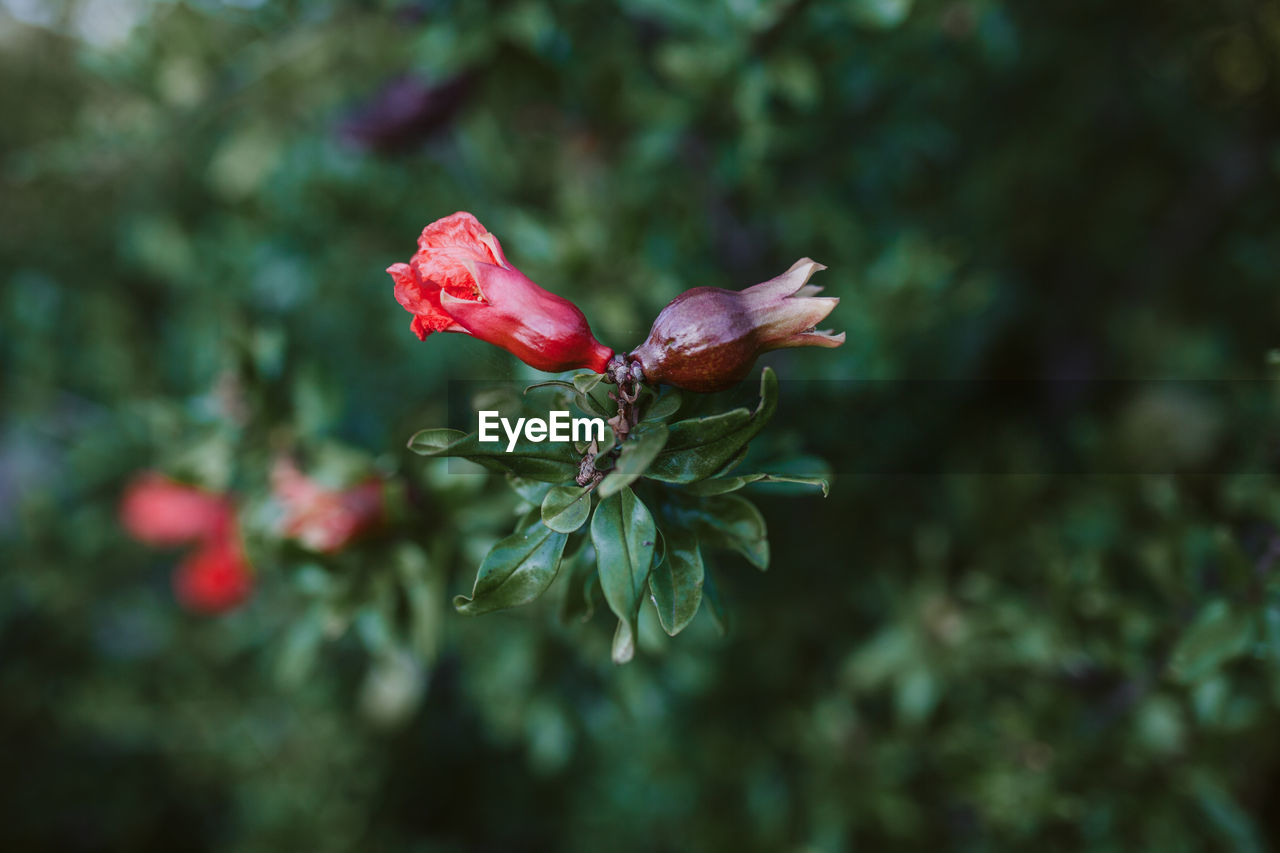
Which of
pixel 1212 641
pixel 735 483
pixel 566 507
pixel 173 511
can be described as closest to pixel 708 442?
pixel 735 483

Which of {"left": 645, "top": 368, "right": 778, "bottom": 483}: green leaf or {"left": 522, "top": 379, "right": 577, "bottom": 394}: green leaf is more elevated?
{"left": 522, "top": 379, "right": 577, "bottom": 394}: green leaf

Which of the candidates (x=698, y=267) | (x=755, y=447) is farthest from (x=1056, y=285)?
(x=755, y=447)

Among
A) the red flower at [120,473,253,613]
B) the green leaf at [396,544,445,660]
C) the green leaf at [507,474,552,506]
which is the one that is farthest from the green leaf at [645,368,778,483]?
the red flower at [120,473,253,613]

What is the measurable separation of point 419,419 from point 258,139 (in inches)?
50.3

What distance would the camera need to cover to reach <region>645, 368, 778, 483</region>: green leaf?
0.64m

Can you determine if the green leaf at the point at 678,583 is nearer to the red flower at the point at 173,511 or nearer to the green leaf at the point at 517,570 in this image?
the green leaf at the point at 517,570

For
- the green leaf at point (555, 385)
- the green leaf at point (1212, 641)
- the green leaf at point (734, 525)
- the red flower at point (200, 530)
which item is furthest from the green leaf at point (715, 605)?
the red flower at point (200, 530)

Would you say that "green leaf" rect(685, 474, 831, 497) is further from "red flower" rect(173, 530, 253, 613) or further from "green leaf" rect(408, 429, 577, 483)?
"red flower" rect(173, 530, 253, 613)

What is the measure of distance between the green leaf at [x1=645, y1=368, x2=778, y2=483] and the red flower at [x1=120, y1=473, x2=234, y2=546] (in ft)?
5.06

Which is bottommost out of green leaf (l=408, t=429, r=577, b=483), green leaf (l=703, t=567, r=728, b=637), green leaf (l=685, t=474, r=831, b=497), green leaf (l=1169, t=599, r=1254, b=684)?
green leaf (l=1169, t=599, r=1254, b=684)

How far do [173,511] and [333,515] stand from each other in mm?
1059

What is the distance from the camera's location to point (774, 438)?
0.94 m

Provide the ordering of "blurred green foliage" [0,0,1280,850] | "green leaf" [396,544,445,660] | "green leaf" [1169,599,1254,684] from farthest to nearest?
"blurred green foliage" [0,0,1280,850] → "green leaf" [396,544,445,660] → "green leaf" [1169,599,1254,684]

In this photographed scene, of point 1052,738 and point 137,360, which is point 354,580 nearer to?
point 1052,738
